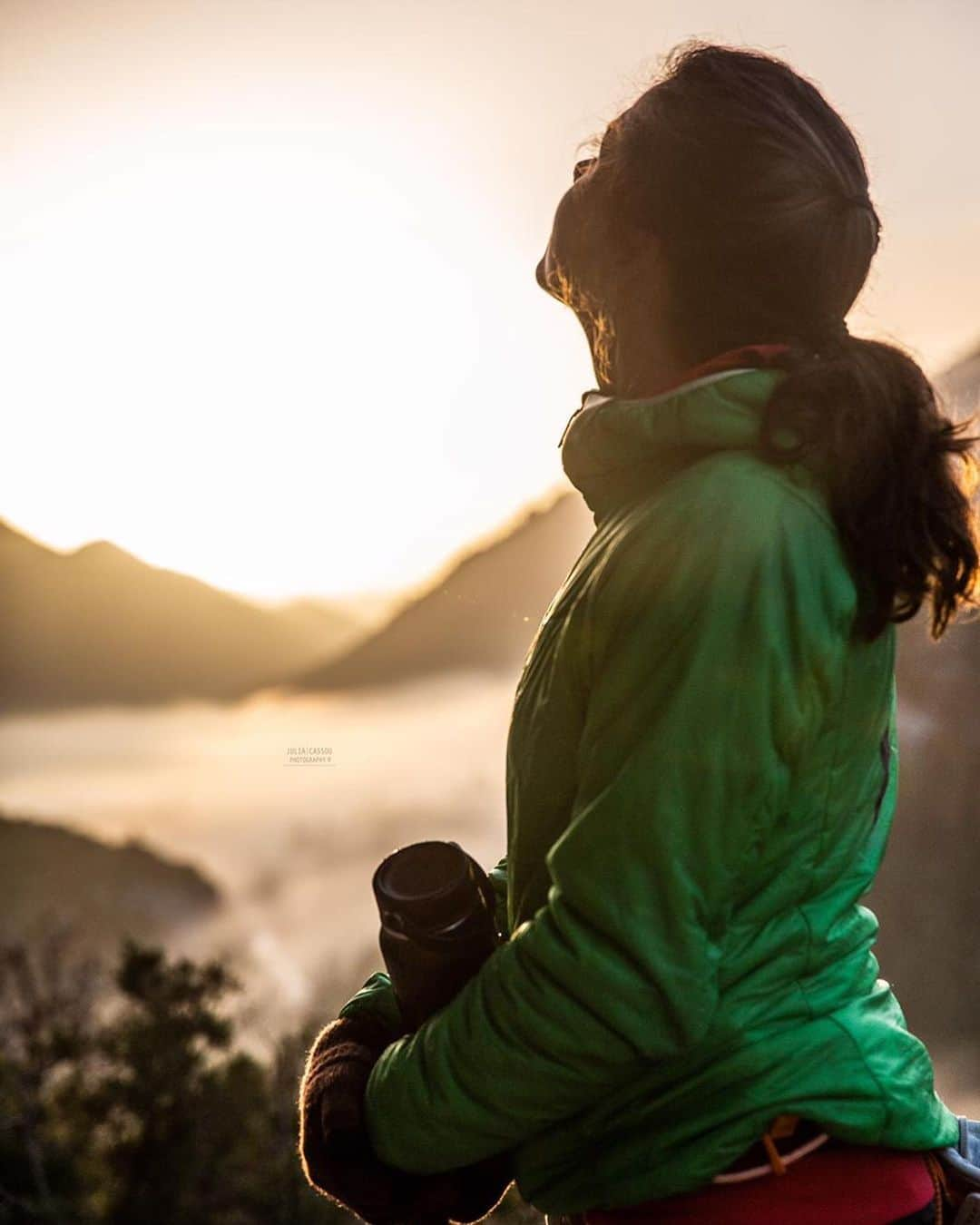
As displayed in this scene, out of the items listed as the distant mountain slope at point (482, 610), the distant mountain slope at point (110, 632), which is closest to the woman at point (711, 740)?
the distant mountain slope at point (482, 610)

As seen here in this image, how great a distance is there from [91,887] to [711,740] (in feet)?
16.7

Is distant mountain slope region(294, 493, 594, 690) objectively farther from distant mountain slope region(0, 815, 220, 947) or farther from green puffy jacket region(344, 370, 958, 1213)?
green puffy jacket region(344, 370, 958, 1213)

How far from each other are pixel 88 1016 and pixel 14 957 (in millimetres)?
394

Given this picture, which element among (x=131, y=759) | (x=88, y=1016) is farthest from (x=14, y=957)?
(x=131, y=759)

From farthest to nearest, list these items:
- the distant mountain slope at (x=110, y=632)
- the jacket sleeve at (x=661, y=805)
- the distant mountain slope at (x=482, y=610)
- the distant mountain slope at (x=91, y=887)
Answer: the distant mountain slope at (x=110, y=632)
the distant mountain slope at (x=91, y=887)
the distant mountain slope at (x=482, y=610)
the jacket sleeve at (x=661, y=805)

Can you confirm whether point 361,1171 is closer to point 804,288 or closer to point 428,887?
point 428,887

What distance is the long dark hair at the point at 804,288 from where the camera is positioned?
57cm

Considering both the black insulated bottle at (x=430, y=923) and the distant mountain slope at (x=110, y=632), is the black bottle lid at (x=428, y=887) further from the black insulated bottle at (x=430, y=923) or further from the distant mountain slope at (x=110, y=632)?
the distant mountain slope at (x=110, y=632)

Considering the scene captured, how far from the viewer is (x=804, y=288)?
0.62 m

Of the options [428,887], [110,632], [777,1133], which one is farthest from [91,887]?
[777,1133]

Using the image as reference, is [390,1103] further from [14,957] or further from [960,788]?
[14,957]

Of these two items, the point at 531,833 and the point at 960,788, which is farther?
the point at 960,788

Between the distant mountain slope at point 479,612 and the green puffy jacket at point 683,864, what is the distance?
1650 millimetres

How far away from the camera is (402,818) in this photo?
4.11m
